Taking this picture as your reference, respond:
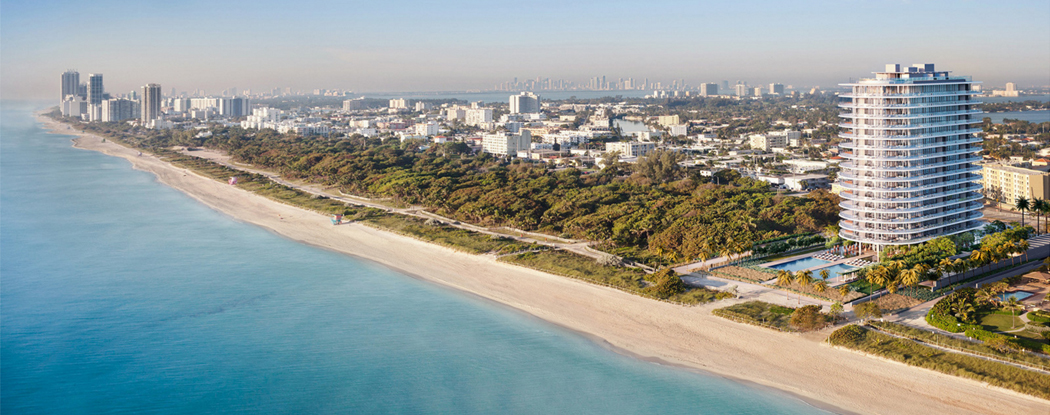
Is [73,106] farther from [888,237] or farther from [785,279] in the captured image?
[888,237]

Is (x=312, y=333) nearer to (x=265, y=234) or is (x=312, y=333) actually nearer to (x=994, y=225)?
(x=265, y=234)

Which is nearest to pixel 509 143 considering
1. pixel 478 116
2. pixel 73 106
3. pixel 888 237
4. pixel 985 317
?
pixel 478 116

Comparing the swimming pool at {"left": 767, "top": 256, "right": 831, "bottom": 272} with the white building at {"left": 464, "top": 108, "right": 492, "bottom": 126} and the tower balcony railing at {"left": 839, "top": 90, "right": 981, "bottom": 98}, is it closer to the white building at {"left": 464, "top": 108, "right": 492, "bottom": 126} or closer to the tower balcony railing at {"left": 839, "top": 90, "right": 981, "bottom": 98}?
the tower balcony railing at {"left": 839, "top": 90, "right": 981, "bottom": 98}

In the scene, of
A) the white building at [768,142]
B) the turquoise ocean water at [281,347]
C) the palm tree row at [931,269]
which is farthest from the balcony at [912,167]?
the white building at [768,142]

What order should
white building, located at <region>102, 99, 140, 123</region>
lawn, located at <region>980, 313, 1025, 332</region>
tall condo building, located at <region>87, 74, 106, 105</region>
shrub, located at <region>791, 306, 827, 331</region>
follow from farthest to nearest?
tall condo building, located at <region>87, 74, 106, 105</region>, white building, located at <region>102, 99, 140, 123</region>, shrub, located at <region>791, 306, 827, 331</region>, lawn, located at <region>980, 313, 1025, 332</region>

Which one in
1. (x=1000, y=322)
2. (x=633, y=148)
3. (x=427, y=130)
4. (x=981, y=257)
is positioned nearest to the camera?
(x=1000, y=322)

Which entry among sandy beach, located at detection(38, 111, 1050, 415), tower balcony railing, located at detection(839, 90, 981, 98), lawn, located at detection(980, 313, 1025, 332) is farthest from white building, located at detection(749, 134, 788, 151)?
lawn, located at detection(980, 313, 1025, 332)

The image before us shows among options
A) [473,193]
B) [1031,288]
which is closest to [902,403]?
[1031,288]
